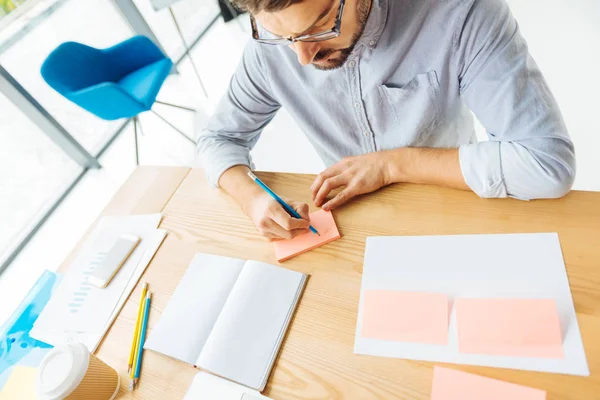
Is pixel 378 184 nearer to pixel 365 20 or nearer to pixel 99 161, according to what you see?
pixel 365 20

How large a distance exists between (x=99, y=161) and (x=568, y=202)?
2727mm

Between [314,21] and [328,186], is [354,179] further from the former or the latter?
[314,21]

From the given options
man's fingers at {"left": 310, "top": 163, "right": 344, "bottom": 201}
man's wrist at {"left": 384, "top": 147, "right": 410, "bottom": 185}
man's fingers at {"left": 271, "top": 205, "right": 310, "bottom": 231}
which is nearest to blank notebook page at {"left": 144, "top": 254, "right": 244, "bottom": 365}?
man's fingers at {"left": 271, "top": 205, "right": 310, "bottom": 231}

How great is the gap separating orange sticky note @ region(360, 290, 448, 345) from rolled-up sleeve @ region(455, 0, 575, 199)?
25 cm

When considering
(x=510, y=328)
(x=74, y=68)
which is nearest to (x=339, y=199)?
(x=510, y=328)

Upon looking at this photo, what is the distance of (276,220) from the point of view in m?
0.77

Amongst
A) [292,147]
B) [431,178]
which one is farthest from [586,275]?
[292,147]

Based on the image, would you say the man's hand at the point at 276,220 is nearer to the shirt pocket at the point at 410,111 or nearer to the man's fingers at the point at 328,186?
the man's fingers at the point at 328,186

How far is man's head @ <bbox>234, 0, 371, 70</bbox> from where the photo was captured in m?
0.60

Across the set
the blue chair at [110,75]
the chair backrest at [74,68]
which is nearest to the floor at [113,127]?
the blue chair at [110,75]

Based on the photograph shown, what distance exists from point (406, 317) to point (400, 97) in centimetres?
47

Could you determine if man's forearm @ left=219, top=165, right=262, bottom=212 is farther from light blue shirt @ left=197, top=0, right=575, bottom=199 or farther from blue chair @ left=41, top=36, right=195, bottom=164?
blue chair @ left=41, top=36, right=195, bottom=164

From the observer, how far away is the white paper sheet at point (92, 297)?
0.77 metres

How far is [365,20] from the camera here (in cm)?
72
